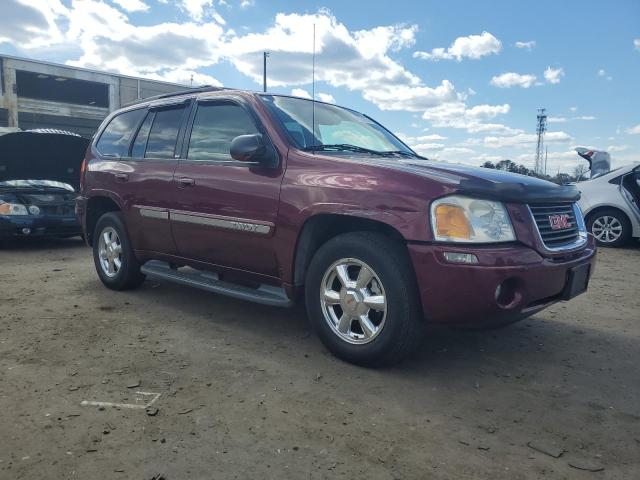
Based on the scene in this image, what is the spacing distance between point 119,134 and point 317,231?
2872 millimetres

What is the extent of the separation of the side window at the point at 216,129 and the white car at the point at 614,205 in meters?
7.34

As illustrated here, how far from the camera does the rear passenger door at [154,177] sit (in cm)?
454

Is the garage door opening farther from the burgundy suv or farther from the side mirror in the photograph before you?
the side mirror

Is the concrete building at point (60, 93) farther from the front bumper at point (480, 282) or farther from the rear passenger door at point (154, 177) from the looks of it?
the front bumper at point (480, 282)

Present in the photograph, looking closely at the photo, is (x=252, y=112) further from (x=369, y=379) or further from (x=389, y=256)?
(x=369, y=379)

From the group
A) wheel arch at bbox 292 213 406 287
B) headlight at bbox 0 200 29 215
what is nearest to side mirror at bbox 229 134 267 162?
wheel arch at bbox 292 213 406 287

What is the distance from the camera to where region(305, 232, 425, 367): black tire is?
311 centimetres

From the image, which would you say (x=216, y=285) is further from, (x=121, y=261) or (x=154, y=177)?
(x=121, y=261)

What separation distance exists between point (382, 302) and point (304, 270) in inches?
26.2

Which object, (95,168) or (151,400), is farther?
(95,168)

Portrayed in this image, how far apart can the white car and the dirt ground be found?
5198 mm

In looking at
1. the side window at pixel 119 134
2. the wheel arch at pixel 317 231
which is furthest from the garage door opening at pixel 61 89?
the wheel arch at pixel 317 231

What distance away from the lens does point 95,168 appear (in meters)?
5.44

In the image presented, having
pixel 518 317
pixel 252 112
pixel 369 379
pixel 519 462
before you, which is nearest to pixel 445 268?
pixel 518 317
